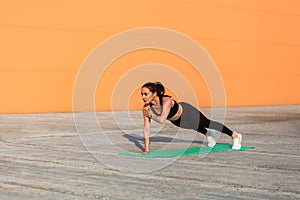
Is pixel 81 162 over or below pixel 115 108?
below

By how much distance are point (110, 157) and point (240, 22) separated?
12.8 m

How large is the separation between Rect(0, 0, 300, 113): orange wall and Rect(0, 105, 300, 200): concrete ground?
3.62 metres

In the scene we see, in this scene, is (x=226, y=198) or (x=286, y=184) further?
(x=286, y=184)

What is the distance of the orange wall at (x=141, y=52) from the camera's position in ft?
50.7

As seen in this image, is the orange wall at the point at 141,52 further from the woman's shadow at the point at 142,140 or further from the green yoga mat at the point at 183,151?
the green yoga mat at the point at 183,151

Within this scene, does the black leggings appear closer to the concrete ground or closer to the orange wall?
the concrete ground

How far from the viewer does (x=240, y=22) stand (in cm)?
1952

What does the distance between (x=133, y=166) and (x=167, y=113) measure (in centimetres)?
126

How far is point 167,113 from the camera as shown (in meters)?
7.89

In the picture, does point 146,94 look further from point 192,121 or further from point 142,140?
point 142,140

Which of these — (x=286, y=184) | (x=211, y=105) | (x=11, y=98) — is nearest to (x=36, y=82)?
(x=11, y=98)

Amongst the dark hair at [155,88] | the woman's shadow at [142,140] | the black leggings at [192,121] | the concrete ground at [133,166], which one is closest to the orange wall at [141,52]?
the concrete ground at [133,166]

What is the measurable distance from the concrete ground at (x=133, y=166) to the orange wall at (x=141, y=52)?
3.62 m

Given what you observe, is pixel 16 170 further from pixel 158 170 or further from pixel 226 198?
pixel 226 198
